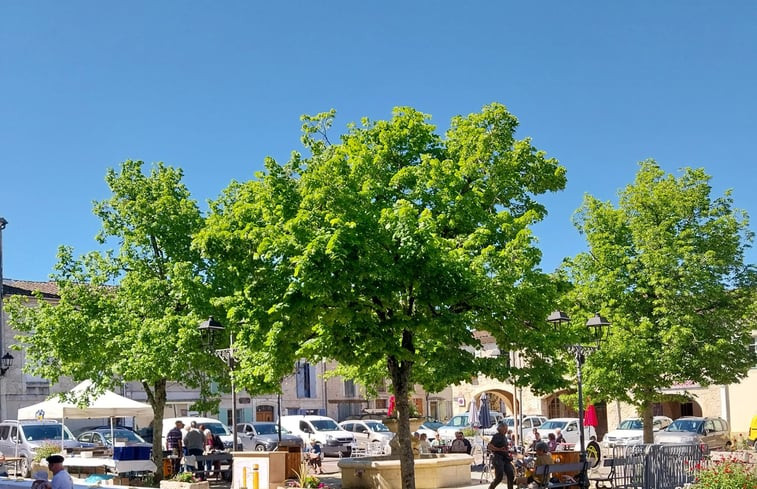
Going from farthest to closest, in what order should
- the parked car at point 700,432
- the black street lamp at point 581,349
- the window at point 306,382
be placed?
1. the window at point 306,382
2. the parked car at point 700,432
3. the black street lamp at point 581,349

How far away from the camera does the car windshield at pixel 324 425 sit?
3808cm

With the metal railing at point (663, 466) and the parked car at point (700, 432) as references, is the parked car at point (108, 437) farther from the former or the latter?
the metal railing at point (663, 466)

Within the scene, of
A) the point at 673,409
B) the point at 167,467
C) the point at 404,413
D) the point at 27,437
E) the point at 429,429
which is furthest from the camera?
the point at 673,409

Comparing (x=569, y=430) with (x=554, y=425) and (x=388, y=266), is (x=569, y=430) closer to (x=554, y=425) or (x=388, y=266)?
(x=554, y=425)

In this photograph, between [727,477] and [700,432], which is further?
[700,432]

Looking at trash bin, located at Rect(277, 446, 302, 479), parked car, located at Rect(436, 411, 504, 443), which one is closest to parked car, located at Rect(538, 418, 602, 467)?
parked car, located at Rect(436, 411, 504, 443)

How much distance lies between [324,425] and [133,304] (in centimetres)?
1707

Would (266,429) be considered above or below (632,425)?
above

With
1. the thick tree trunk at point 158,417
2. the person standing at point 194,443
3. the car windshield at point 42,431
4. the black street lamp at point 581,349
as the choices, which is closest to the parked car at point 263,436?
the car windshield at point 42,431

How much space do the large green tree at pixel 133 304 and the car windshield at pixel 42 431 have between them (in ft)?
19.2

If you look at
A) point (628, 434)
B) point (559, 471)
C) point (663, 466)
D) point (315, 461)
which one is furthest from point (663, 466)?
point (628, 434)

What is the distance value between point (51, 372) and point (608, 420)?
104ft

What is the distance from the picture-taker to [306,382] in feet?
185

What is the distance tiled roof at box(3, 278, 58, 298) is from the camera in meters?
43.0
